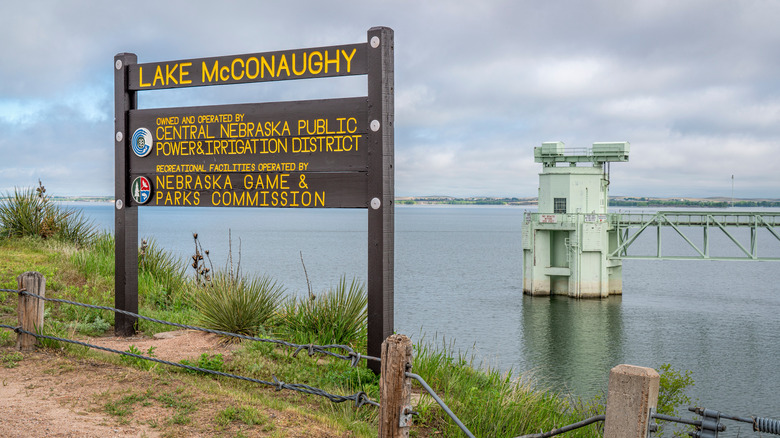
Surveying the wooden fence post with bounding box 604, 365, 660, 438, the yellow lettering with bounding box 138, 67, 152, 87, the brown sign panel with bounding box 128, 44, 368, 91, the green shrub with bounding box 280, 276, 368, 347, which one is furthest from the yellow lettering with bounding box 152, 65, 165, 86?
the wooden fence post with bounding box 604, 365, 660, 438

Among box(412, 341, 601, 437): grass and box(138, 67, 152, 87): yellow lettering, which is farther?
box(138, 67, 152, 87): yellow lettering

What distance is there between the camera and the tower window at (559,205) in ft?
196

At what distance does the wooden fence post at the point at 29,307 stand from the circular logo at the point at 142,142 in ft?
8.81

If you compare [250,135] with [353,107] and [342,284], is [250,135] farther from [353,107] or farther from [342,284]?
[342,284]

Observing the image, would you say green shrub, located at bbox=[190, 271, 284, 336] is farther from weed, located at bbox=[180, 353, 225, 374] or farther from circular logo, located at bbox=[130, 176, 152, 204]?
circular logo, located at bbox=[130, 176, 152, 204]

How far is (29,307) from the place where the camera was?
335 inches

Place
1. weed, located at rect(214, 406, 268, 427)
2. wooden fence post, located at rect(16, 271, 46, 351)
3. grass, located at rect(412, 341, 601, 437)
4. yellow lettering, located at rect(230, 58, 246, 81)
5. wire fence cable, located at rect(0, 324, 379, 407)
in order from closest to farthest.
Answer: wire fence cable, located at rect(0, 324, 379, 407) < weed, located at rect(214, 406, 268, 427) < grass, located at rect(412, 341, 601, 437) < wooden fence post, located at rect(16, 271, 46, 351) < yellow lettering, located at rect(230, 58, 246, 81)

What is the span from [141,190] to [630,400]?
28.7 feet

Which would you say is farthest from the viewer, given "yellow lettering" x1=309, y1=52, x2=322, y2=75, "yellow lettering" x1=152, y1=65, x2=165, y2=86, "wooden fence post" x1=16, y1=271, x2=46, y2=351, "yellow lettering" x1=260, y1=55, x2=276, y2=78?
"yellow lettering" x1=152, y1=65, x2=165, y2=86

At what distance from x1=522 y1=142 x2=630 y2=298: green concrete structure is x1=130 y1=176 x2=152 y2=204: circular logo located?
48.6 m

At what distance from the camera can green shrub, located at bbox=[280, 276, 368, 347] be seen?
9.62m

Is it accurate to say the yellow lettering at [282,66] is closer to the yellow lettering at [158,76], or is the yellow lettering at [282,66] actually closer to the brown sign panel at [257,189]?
the brown sign panel at [257,189]

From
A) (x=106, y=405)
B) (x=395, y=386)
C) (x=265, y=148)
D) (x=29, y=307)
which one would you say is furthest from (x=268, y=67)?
(x=395, y=386)

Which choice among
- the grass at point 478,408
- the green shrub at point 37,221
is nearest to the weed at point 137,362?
the grass at point 478,408
